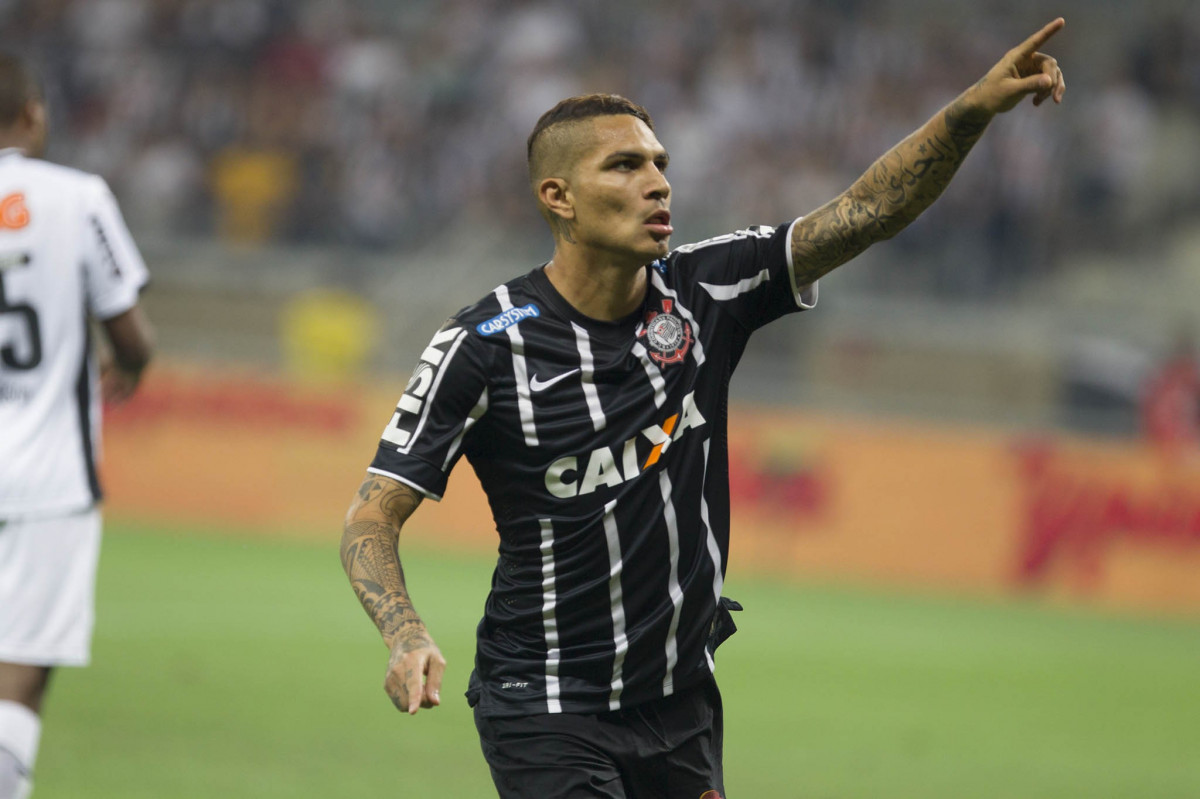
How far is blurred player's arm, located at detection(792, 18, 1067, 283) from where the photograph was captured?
4133 millimetres

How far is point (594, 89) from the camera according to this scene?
20016 mm

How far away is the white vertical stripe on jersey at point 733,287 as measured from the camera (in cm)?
438

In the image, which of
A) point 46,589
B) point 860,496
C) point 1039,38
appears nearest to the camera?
point 1039,38

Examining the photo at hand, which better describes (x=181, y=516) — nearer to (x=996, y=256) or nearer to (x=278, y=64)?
(x=278, y=64)

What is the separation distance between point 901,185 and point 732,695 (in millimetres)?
6133

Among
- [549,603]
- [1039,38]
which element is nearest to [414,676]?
[549,603]

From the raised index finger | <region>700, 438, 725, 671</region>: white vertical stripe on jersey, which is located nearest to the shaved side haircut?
<region>700, 438, 725, 671</region>: white vertical stripe on jersey

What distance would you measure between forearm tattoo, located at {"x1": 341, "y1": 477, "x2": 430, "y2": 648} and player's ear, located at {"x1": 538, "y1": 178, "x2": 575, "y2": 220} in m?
0.89

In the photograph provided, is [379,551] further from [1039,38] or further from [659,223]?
[1039,38]

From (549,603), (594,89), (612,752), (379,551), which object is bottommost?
(612,752)

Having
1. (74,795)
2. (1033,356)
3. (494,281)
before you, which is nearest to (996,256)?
(1033,356)

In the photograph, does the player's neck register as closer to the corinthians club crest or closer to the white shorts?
the corinthians club crest

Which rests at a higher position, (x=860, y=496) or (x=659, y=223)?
(x=659, y=223)

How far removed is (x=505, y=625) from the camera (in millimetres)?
4176
